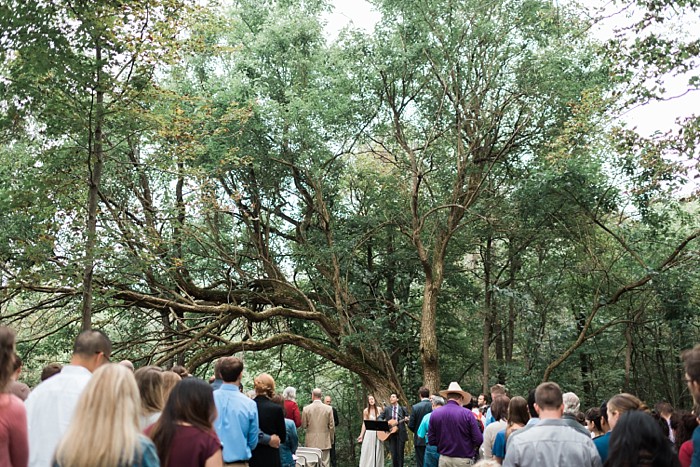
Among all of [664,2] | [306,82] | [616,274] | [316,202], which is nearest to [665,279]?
[616,274]

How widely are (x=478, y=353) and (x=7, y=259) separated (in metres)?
16.7

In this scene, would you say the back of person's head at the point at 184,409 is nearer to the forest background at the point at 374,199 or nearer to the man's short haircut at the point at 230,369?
the man's short haircut at the point at 230,369

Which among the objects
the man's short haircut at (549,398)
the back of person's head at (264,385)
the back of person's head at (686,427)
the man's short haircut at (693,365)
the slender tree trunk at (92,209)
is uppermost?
the slender tree trunk at (92,209)

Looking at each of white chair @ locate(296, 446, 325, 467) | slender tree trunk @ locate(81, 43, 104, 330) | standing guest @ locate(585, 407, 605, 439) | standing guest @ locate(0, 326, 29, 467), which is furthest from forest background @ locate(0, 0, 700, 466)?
standing guest @ locate(0, 326, 29, 467)

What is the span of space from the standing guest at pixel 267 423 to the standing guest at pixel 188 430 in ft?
10.2

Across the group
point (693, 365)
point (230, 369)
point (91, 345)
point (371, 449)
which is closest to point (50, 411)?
point (91, 345)

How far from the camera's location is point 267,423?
7402 millimetres

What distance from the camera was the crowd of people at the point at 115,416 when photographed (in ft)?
10.5

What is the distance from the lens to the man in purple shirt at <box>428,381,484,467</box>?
29.9ft

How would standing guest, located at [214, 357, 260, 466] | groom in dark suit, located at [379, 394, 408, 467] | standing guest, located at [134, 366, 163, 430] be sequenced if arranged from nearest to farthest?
standing guest, located at [134, 366, 163, 430] → standing guest, located at [214, 357, 260, 466] → groom in dark suit, located at [379, 394, 408, 467]

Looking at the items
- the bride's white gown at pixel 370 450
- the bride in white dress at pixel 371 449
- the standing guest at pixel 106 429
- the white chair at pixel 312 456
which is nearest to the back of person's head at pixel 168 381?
the standing guest at pixel 106 429

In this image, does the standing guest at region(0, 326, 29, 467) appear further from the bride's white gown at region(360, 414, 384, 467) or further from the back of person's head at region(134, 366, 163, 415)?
the bride's white gown at region(360, 414, 384, 467)

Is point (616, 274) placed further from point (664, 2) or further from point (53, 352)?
point (53, 352)

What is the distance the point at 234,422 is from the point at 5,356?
2686 millimetres
